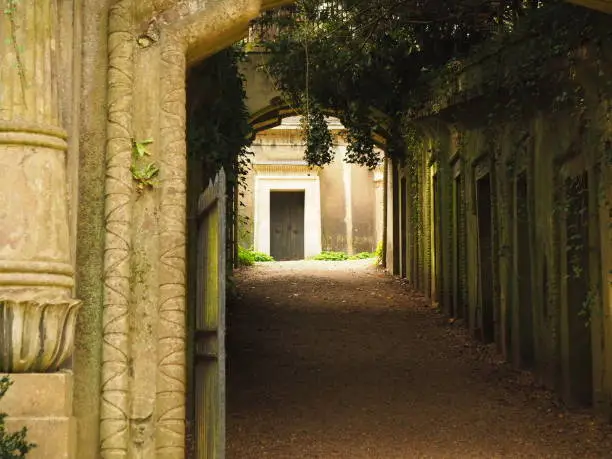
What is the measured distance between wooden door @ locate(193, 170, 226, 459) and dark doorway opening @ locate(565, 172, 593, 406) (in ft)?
15.7

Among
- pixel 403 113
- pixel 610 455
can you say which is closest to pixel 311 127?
pixel 403 113

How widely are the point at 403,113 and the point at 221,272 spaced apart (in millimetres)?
12298

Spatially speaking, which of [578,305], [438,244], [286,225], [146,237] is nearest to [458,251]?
[438,244]

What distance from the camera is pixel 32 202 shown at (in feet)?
18.5

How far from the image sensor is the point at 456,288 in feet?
55.7

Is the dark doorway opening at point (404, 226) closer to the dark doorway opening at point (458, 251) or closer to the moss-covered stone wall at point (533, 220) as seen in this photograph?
the moss-covered stone wall at point (533, 220)

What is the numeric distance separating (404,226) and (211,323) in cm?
1621

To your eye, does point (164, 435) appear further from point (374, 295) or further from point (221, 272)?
point (374, 295)

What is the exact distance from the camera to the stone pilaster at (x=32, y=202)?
5.46 meters

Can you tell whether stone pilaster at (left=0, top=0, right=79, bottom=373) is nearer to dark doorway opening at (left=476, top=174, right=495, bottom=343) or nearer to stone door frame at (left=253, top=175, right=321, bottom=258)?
dark doorway opening at (left=476, top=174, right=495, bottom=343)

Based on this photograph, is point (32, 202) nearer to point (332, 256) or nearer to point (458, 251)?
point (458, 251)

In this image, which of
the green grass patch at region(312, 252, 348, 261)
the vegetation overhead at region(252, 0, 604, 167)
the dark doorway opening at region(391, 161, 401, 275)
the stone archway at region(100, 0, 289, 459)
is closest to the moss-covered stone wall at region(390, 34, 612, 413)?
the vegetation overhead at region(252, 0, 604, 167)

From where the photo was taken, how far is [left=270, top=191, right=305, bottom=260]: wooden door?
1260 inches

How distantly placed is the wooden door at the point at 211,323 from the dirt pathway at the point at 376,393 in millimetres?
2404
